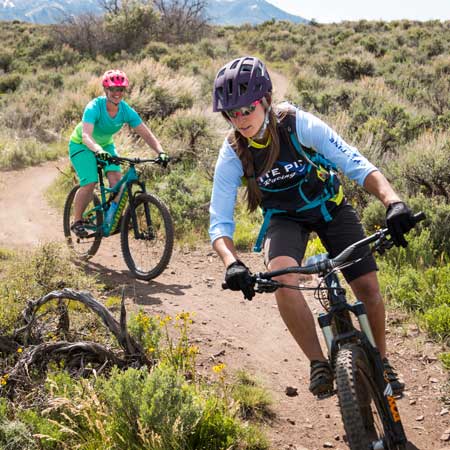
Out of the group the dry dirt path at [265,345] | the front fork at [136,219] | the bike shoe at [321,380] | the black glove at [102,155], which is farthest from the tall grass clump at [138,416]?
the black glove at [102,155]

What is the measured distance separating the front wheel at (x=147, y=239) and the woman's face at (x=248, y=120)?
3.22 m

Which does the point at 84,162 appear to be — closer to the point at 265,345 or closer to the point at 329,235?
the point at 265,345

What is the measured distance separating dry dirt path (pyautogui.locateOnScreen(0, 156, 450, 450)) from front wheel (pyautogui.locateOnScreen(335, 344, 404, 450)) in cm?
94

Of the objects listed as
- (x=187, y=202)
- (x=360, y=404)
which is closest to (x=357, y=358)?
(x=360, y=404)

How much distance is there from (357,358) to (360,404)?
0.21 metres

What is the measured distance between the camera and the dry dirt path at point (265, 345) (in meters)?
4.02

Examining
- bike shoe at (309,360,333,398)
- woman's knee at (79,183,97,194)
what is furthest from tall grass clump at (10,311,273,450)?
woman's knee at (79,183,97,194)

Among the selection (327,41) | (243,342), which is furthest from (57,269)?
(327,41)

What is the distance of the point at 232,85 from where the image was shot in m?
3.28

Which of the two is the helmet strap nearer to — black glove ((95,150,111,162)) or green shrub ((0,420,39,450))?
green shrub ((0,420,39,450))

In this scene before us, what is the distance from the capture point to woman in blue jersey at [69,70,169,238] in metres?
6.73

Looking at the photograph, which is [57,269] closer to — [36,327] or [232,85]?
[36,327]

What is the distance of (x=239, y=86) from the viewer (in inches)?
129

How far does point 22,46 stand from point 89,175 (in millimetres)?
27195
